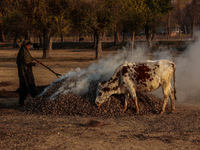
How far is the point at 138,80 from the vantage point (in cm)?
1097

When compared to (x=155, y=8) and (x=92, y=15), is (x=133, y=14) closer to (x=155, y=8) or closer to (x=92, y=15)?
(x=92, y=15)

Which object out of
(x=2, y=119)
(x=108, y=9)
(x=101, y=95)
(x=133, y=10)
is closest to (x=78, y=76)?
(x=101, y=95)

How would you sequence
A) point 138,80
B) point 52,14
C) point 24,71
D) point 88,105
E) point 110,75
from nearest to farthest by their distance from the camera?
1. point 138,80
2. point 88,105
3. point 110,75
4. point 24,71
5. point 52,14

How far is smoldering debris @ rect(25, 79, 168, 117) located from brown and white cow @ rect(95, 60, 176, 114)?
0.32 m

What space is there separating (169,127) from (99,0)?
27832mm

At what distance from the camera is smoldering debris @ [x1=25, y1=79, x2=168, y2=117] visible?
11.2m

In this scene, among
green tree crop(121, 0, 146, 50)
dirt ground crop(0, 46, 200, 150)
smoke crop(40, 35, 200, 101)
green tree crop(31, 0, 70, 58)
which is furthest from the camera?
green tree crop(121, 0, 146, 50)

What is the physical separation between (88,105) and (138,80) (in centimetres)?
221

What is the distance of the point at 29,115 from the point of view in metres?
11.2

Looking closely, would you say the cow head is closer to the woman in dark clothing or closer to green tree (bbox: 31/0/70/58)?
the woman in dark clothing

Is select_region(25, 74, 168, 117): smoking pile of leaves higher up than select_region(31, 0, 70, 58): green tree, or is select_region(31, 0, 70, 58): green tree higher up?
select_region(31, 0, 70, 58): green tree

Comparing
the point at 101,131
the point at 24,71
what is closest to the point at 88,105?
the point at 101,131

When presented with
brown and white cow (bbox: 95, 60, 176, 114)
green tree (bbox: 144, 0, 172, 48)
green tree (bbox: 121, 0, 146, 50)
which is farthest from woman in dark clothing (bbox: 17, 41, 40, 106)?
green tree (bbox: 144, 0, 172, 48)

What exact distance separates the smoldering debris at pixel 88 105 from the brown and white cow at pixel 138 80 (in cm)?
32
